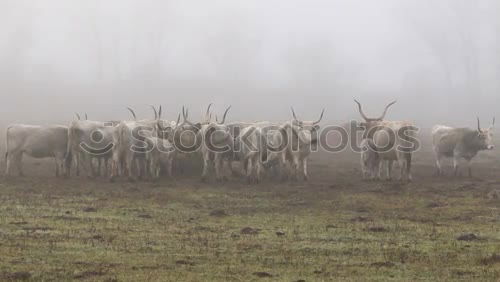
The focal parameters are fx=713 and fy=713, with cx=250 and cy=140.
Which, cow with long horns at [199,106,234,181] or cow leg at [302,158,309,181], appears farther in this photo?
cow leg at [302,158,309,181]

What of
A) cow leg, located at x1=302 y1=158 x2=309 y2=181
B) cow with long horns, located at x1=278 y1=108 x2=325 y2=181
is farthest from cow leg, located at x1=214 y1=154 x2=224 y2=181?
cow leg, located at x1=302 y1=158 x2=309 y2=181

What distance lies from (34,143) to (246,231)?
44.8ft

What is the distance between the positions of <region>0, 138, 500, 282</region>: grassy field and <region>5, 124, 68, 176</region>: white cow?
1687 mm

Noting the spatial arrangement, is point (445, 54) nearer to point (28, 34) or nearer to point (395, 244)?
point (28, 34)

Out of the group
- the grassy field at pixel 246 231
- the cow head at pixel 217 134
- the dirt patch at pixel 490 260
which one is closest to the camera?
the grassy field at pixel 246 231

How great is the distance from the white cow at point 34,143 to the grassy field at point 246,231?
1687 mm

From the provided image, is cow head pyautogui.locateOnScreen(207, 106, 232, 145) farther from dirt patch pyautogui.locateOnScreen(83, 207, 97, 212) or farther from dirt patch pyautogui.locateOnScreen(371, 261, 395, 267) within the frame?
dirt patch pyautogui.locateOnScreen(371, 261, 395, 267)

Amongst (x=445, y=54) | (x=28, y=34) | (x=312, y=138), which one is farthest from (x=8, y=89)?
(x=312, y=138)

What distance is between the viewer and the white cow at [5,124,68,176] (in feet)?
86.7

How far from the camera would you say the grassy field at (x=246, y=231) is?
38.6ft

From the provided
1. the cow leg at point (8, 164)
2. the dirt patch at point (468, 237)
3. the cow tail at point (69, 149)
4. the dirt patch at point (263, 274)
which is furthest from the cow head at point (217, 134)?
the dirt patch at point (263, 274)

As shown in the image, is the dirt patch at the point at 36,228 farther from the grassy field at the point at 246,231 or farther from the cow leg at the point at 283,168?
the cow leg at the point at 283,168

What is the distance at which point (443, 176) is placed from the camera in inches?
1116

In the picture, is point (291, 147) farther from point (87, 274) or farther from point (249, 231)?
point (87, 274)
